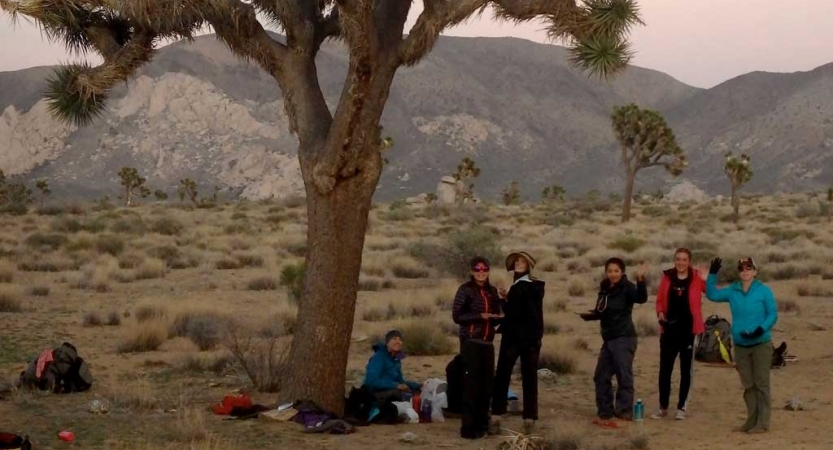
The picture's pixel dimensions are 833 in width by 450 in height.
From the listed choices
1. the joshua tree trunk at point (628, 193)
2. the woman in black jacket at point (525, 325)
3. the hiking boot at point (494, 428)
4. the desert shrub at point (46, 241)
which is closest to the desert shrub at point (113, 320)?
the woman in black jacket at point (525, 325)

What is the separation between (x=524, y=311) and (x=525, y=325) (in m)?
0.12

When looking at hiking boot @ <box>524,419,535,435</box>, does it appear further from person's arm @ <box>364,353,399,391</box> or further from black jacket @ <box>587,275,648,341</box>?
person's arm @ <box>364,353,399,391</box>

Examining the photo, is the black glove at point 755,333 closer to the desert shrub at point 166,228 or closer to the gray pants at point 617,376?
the gray pants at point 617,376

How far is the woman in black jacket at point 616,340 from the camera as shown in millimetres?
9211

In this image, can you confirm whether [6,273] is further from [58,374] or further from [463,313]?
[463,313]

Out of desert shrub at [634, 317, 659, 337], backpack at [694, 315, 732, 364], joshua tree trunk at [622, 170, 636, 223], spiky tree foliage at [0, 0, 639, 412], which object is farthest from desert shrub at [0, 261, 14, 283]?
joshua tree trunk at [622, 170, 636, 223]

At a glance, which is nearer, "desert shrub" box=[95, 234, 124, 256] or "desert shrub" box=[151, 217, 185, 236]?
"desert shrub" box=[95, 234, 124, 256]

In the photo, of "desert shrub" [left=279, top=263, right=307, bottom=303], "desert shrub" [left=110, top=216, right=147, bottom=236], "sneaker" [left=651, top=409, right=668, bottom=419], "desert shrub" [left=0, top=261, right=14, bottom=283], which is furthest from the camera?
"desert shrub" [left=110, top=216, right=147, bottom=236]

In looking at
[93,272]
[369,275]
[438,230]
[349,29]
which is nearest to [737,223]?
[438,230]

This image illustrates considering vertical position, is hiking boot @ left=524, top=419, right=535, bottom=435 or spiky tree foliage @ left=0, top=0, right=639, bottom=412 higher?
spiky tree foliage @ left=0, top=0, right=639, bottom=412

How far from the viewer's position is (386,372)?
30.0ft

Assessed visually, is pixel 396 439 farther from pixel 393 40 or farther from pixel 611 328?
pixel 393 40

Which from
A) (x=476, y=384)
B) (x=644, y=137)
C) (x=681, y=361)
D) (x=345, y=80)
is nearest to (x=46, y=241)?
(x=345, y=80)

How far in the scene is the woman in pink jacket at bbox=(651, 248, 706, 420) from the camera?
9.09 meters
